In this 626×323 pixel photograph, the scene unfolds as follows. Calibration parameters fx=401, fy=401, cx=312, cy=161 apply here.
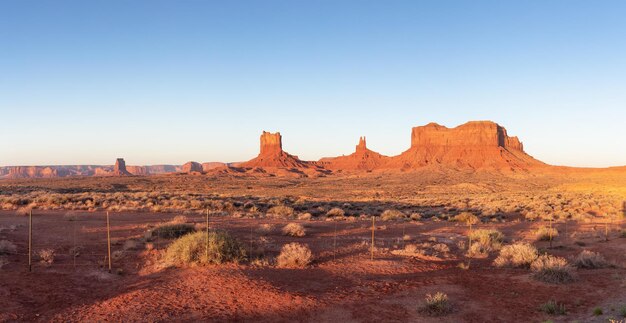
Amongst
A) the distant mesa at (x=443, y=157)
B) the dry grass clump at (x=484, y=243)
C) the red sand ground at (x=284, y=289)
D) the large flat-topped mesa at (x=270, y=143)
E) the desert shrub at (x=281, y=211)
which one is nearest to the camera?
the red sand ground at (x=284, y=289)

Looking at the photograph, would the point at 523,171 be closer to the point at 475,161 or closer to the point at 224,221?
the point at 475,161

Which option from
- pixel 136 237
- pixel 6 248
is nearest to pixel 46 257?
pixel 6 248

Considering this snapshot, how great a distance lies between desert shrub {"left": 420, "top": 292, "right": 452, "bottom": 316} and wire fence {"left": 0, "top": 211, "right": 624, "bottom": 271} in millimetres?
4932

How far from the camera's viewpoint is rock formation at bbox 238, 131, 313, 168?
15725cm

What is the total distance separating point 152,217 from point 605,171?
10871 cm

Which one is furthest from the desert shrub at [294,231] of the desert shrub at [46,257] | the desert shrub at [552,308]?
the desert shrub at [552,308]

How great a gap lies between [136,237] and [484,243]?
14.6m

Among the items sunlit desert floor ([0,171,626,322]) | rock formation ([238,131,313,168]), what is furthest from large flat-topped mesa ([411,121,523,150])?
sunlit desert floor ([0,171,626,322])

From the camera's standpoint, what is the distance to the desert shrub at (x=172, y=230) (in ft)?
54.3

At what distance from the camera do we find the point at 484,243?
1705 cm

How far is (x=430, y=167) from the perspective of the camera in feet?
387

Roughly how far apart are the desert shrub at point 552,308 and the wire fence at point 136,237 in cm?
597

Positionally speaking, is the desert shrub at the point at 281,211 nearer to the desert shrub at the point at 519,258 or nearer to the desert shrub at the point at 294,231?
the desert shrub at the point at 294,231

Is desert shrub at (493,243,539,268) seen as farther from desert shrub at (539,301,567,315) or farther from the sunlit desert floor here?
desert shrub at (539,301,567,315)
